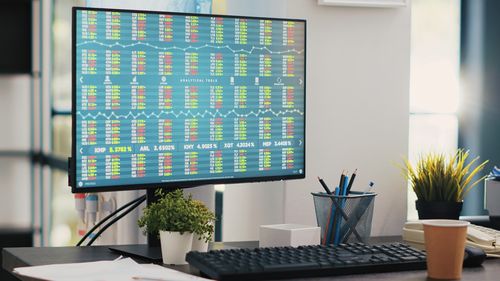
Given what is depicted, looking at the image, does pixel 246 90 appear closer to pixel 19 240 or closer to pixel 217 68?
pixel 217 68

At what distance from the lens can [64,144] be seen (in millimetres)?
3838

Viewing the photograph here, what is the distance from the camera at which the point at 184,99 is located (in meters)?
1.84

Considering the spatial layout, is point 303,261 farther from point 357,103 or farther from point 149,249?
point 357,103

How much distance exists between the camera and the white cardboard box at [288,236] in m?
1.80

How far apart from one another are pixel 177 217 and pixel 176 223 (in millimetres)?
12

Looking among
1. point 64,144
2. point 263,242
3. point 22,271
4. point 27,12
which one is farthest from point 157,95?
point 27,12

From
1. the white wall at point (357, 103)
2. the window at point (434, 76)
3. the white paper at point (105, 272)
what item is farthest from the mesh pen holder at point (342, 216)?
the window at point (434, 76)

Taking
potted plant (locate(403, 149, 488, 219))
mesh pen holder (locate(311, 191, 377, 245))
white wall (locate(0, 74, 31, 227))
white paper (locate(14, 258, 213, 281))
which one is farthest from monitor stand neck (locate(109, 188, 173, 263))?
white wall (locate(0, 74, 31, 227))

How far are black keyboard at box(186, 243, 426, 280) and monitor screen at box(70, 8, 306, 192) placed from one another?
0.30m

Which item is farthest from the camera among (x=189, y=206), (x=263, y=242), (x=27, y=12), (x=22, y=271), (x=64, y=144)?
(x=27, y=12)

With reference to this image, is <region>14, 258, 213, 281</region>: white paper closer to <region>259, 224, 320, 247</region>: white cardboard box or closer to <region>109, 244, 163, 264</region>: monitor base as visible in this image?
<region>109, 244, 163, 264</region>: monitor base

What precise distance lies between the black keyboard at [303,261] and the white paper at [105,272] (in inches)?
2.2

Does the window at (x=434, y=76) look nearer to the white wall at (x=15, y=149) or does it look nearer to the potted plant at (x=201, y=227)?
the potted plant at (x=201, y=227)

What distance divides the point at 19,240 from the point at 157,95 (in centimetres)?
253
